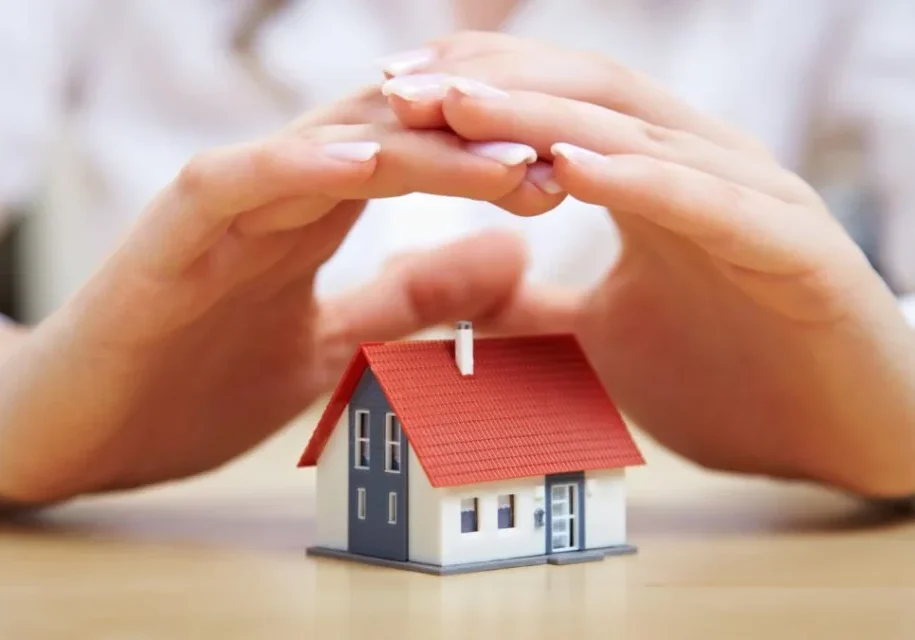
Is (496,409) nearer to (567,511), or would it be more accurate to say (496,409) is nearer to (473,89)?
(567,511)

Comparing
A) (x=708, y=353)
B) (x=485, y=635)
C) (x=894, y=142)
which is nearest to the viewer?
(x=485, y=635)

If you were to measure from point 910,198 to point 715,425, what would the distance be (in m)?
0.78

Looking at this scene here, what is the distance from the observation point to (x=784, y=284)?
2.90ft

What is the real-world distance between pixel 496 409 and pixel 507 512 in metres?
0.07

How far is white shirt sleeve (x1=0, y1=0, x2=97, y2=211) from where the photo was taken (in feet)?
6.34

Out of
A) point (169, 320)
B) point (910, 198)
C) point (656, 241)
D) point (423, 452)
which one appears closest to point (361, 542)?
point (423, 452)

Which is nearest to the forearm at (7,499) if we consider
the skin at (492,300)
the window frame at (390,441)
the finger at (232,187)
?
the skin at (492,300)

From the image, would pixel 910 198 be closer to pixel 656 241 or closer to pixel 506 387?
pixel 656 241

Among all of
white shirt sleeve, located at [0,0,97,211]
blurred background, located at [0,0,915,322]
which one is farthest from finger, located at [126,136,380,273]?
white shirt sleeve, located at [0,0,97,211]

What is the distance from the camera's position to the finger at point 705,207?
2.64 ft

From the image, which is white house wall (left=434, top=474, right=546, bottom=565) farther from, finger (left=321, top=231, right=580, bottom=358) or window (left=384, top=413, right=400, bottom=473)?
finger (left=321, top=231, right=580, bottom=358)

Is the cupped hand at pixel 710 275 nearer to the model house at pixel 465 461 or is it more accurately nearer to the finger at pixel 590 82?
the finger at pixel 590 82

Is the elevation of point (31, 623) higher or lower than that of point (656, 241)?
lower

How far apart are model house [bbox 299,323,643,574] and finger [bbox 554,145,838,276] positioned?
0.16 metres
